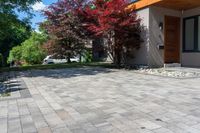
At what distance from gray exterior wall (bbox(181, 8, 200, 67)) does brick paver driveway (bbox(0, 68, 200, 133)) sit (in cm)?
558

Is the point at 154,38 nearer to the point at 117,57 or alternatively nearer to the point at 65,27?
the point at 117,57

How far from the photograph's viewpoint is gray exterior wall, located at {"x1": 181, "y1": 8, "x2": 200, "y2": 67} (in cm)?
1124

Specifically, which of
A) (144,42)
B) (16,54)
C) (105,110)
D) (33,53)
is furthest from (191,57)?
(16,54)

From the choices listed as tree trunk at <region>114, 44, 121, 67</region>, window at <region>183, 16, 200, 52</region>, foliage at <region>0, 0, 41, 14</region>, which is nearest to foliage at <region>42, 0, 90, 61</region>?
foliage at <region>0, 0, 41, 14</region>

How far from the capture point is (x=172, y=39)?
40.2ft

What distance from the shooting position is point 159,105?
14.7ft

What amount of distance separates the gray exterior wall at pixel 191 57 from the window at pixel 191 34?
0.69ft

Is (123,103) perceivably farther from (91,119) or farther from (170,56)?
(170,56)

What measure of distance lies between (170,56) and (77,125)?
9.67 m

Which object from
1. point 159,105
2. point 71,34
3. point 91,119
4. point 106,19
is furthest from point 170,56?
point 91,119

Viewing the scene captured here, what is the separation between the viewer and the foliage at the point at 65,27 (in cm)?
1552

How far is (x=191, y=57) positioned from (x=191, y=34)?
1.23m

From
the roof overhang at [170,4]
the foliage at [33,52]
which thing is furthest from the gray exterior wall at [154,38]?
the foliage at [33,52]

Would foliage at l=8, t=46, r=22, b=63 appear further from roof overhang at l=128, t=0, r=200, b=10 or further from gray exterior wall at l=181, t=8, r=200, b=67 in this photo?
gray exterior wall at l=181, t=8, r=200, b=67
